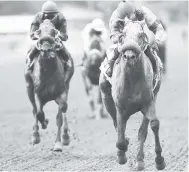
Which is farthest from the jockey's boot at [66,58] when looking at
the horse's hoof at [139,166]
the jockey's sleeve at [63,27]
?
the horse's hoof at [139,166]

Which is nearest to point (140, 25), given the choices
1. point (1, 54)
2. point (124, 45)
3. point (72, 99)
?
point (124, 45)

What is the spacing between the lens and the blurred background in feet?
41.4

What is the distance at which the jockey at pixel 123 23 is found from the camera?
32.3ft

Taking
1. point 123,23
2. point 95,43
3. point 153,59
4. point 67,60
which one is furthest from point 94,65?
point 123,23

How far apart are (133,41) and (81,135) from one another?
688 centimetres

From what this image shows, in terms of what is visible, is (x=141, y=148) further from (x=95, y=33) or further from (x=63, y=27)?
(x=95, y=33)

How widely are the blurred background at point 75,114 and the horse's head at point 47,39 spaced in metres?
1.75

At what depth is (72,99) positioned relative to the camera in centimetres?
2336

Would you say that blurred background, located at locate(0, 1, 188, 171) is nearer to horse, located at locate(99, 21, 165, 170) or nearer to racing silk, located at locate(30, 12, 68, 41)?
horse, located at locate(99, 21, 165, 170)

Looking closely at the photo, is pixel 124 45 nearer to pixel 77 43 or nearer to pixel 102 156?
pixel 102 156

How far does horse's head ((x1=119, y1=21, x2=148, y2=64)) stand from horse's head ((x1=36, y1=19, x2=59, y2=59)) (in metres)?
2.02

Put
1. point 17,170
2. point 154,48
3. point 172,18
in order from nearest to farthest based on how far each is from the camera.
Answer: point 154,48 < point 17,170 < point 172,18

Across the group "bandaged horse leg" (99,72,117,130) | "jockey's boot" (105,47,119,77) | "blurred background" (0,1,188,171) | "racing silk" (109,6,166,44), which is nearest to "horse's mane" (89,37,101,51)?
"blurred background" (0,1,188,171)

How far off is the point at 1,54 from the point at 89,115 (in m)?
14.7
